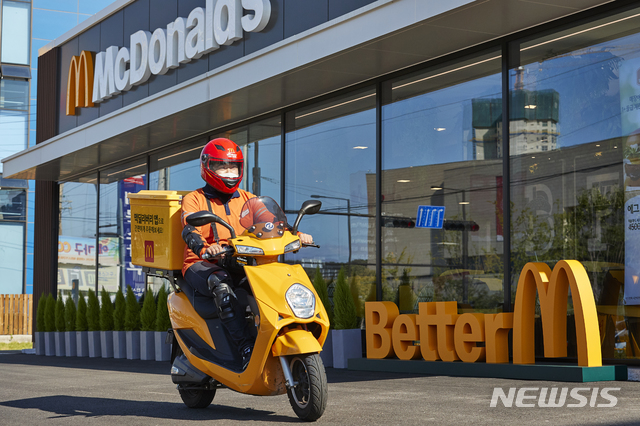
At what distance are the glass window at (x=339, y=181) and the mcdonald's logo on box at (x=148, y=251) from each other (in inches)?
205

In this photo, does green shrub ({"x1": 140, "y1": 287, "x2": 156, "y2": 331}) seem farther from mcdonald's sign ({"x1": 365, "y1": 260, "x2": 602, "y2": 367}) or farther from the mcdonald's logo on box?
the mcdonald's logo on box

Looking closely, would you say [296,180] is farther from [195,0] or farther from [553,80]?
[553,80]

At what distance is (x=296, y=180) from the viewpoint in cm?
1312

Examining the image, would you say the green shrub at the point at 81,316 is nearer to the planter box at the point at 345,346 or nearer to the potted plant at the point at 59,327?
the potted plant at the point at 59,327

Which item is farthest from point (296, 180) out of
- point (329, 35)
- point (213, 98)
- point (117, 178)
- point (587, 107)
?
point (117, 178)

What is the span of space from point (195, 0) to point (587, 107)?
7401 millimetres

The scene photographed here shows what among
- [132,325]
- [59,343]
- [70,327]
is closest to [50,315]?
[59,343]

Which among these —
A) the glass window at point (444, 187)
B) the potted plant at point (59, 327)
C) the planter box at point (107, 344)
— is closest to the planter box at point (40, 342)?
the potted plant at point (59, 327)

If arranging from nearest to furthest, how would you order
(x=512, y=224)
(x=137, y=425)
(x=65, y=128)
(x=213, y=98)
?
1. (x=137, y=425)
2. (x=512, y=224)
3. (x=213, y=98)
4. (x=65, y=128)

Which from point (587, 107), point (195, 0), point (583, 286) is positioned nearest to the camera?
point (583, 286)

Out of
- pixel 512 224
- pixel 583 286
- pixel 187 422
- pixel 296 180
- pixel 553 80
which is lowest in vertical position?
pixel 187 422

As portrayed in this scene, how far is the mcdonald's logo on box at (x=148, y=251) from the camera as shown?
6629 mm

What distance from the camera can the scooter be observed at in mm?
5191

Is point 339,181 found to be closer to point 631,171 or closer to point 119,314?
point 631,171
